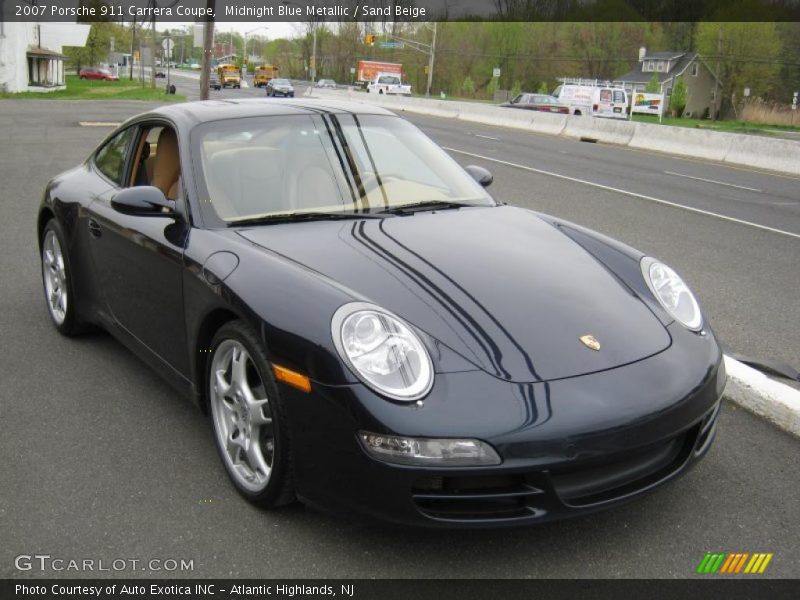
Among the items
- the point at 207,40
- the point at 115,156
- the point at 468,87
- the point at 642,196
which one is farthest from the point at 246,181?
the point at 468,87

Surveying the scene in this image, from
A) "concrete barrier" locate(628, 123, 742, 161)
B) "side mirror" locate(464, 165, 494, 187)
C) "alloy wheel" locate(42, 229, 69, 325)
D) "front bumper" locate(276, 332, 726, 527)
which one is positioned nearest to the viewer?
"front bumper" locate(276, 332, 726, 527)

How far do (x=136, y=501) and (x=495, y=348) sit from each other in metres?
1.48

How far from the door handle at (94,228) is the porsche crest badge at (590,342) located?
267 centimetres

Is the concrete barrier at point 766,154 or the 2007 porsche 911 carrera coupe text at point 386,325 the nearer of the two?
the 2007 porsche 911 carrera coupe text at point 386,325

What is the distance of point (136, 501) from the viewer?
10.3 ft

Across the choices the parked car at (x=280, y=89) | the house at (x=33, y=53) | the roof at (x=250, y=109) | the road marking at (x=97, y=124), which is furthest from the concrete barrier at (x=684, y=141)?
the parked car at (x=280, y=89)

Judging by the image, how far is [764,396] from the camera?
12.7 feet

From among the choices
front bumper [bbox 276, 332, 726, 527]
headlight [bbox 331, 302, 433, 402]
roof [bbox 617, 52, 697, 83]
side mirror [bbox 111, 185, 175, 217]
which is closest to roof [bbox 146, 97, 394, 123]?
side mirror [bbox 111, 185, 175, 217]

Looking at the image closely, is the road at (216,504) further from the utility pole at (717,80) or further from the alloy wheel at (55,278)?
the utility pole at (717,80)

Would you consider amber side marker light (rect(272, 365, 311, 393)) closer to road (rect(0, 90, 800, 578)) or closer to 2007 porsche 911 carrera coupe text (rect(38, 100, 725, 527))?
2007 porsche 911 carrera coupe text (rect(38, 100, 725, 527))

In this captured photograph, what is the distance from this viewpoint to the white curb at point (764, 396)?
375cm

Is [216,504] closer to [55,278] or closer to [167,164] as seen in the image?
[167,164]

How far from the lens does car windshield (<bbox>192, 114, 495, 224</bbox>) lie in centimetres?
377

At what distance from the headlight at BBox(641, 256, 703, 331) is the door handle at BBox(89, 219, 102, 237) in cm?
274
